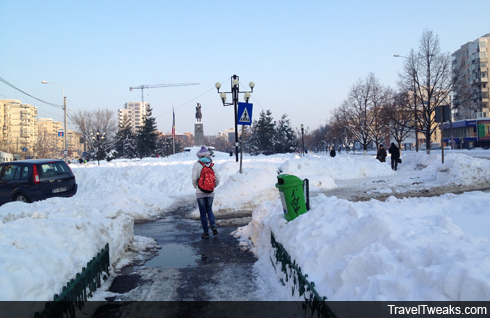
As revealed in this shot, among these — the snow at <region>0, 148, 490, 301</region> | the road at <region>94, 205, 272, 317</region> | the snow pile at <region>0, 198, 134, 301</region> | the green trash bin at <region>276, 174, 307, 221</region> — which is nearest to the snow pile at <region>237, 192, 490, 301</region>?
the snow at <region>0, 148, 490, 301</region>

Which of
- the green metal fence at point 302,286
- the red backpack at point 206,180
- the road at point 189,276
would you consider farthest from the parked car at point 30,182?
the green metal fence at point 302,286

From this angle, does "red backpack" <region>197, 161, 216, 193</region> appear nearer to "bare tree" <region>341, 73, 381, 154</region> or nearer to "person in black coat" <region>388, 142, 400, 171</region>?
"person in black coat" <region>388, 142, 400, 171</region>

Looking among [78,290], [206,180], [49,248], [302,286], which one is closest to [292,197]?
[302,286]

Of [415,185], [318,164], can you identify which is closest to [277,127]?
[318,164]

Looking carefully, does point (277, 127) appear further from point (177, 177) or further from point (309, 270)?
point (309, 270)

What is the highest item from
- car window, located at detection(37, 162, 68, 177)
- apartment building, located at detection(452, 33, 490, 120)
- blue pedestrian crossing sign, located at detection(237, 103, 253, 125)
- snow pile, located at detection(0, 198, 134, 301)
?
apartment building, located at detection(452, 33, 490, 120)

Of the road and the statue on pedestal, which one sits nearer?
the road

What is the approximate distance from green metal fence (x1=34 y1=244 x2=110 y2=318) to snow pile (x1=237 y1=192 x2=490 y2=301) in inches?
90.8

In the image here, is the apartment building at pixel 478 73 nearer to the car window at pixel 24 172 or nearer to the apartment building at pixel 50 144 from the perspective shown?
the car window at pixel 24 172

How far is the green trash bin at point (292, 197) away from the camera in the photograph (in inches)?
219

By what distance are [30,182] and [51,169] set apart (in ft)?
2.79

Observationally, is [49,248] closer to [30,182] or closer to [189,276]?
[189,276]

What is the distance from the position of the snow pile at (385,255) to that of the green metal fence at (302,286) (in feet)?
0.30

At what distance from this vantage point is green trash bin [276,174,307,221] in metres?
5.56
